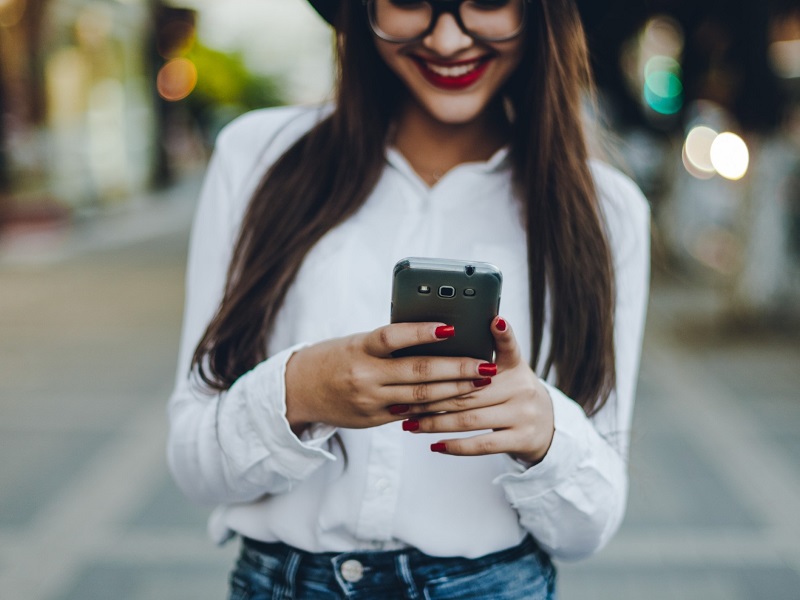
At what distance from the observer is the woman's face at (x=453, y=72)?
4.59ft

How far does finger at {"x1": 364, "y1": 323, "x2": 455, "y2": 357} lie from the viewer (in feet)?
3.43

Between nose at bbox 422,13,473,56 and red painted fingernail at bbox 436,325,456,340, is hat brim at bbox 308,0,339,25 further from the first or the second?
red painted fingernail at bbox 436,325,456,340

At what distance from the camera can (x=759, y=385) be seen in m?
6.01

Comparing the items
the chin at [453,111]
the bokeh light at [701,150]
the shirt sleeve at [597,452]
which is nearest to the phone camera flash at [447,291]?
the shirt sleeve at [597,452]

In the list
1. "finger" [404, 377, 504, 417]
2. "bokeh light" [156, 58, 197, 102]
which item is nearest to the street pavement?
"finger" [404, 377, 504, 417]

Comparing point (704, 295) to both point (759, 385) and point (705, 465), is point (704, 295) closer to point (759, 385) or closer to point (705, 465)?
point (759, 385)

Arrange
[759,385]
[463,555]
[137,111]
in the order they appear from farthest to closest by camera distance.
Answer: [137,111] < [759,385] < [463,555]

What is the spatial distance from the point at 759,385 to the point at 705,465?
1.71 metres

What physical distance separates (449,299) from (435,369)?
9 centimetres

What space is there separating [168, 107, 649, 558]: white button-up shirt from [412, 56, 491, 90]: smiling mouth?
0.52ft

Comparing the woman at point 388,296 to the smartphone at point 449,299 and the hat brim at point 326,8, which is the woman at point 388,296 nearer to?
the hat brim at point 326,8

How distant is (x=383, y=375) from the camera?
3.55 ft

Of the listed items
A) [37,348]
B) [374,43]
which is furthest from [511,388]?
[37,348]

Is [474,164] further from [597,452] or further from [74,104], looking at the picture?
[74,104]
